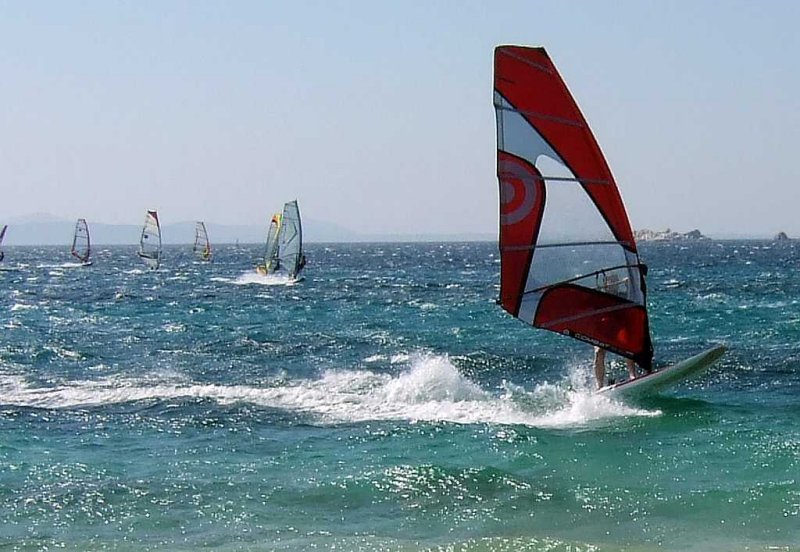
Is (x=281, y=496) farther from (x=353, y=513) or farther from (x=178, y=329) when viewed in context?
(x=178, y=329)

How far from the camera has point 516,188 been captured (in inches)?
500

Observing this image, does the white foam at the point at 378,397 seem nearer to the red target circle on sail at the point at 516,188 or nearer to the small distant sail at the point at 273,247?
the red target circle on sail at the point at 516,188

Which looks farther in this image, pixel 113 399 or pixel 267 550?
pixel 113 399

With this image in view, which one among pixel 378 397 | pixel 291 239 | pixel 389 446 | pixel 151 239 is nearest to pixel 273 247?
pixel 291 239

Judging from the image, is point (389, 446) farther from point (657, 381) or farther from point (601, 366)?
point (657, 381)

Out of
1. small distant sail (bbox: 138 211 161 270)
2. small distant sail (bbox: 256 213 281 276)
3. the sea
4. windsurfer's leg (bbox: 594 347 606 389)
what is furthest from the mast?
windsurfer's leg (bbox: 594 347 606 389)

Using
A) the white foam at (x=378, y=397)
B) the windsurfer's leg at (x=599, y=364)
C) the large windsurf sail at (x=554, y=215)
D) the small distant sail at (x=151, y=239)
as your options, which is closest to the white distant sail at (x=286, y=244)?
the small distant sail at (x=151, y=239)

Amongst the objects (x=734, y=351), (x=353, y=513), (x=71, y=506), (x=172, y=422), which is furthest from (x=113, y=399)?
(x=734, y=351)

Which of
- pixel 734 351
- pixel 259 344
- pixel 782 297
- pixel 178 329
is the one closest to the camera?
pixel 734 351

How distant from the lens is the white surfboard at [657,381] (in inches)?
581

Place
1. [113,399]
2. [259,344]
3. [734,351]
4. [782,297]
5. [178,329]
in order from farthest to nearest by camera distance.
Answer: [782,297] < [178,329] < [259,344] < [734,351] < [113,399]

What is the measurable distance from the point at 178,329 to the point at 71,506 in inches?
751

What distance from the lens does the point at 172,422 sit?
14.8 meters

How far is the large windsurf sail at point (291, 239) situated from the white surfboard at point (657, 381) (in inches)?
1373
